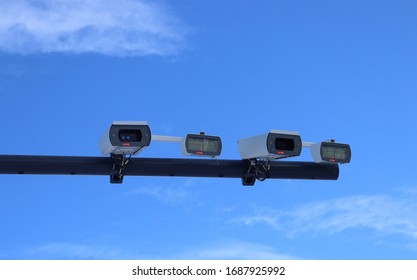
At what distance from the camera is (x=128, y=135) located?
1498 centimetres

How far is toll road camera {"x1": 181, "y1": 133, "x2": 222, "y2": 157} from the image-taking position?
15.6m

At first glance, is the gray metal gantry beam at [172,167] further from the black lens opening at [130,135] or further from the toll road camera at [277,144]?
the black lens opening at [130,135]

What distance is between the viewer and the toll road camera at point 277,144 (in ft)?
52.1

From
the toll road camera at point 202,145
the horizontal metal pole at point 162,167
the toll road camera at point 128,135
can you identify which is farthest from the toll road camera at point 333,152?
the toll road camera at point 128,135

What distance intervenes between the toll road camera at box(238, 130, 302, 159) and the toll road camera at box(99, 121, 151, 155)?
2383 mm

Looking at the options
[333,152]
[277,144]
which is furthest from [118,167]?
[333,152]

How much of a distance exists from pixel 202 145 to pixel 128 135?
1504mm

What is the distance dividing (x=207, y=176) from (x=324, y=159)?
2.40m

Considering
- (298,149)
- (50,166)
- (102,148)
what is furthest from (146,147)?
(298,149)

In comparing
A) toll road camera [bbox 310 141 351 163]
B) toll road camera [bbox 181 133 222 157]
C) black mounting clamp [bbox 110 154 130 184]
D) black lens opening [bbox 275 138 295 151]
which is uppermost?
toll road camera [bbox 310 141 351 163]

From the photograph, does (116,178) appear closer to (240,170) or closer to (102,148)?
(102,148)

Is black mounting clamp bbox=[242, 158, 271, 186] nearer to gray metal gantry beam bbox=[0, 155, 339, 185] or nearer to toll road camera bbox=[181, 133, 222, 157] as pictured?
gray metal gantry beam bbox=[0, 155, 339, 185]

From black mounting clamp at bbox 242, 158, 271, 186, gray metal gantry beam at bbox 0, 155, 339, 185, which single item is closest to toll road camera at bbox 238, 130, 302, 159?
black mounting clamp at bbox 242, 158, 271, 186

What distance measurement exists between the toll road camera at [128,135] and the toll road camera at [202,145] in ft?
3.28
